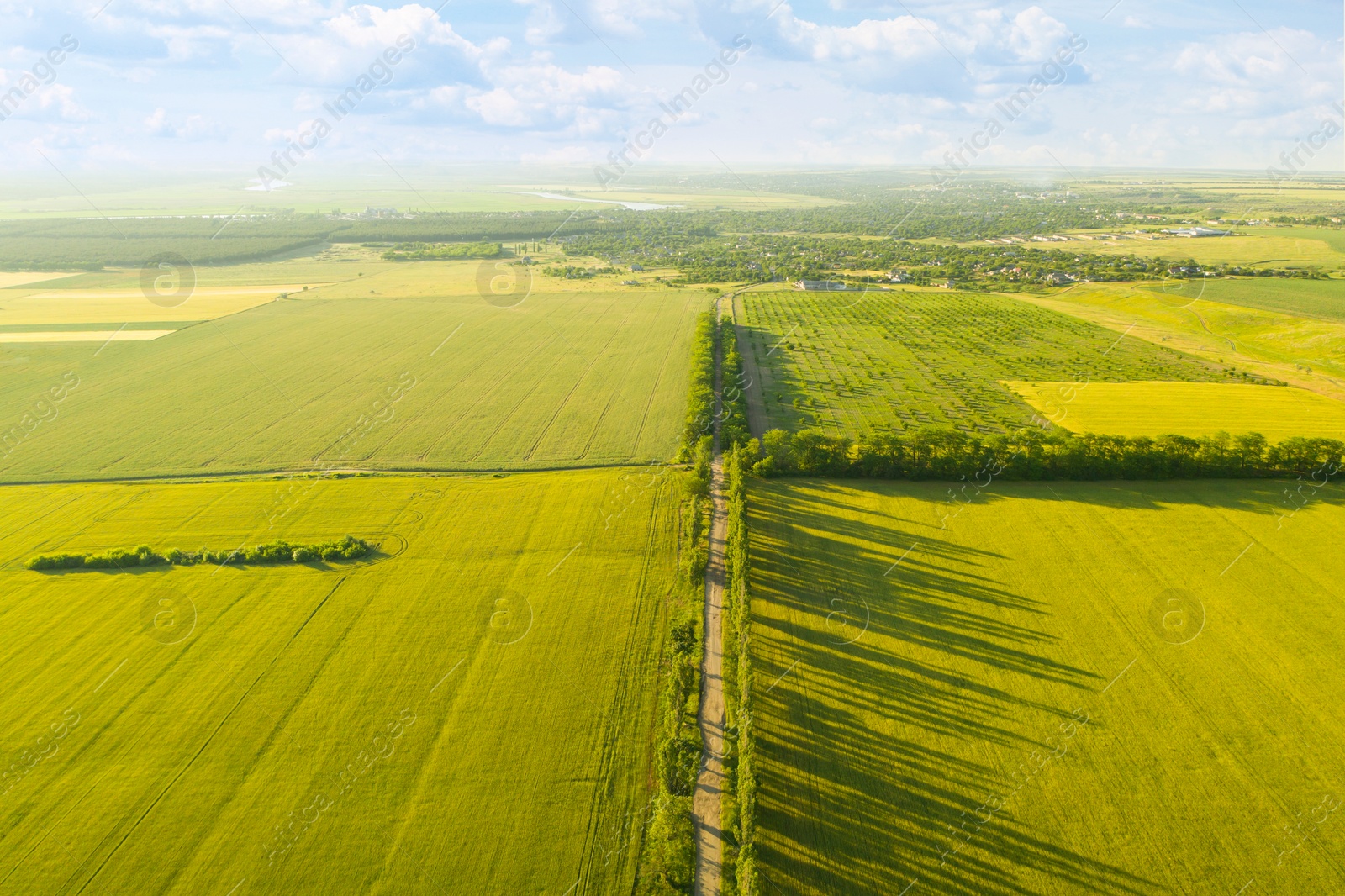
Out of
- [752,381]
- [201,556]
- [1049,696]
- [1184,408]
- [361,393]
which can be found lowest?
[1049,696]

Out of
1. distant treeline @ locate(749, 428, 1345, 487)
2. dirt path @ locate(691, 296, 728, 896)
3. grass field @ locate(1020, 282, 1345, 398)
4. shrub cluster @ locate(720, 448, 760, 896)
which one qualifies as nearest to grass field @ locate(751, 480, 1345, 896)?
shrub cluster @ locate(720, 448, 760, 896)

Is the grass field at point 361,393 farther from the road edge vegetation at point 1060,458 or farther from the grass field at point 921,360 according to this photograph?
the road edge vegetation at point 1060,458

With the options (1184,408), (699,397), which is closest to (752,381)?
(699,397)

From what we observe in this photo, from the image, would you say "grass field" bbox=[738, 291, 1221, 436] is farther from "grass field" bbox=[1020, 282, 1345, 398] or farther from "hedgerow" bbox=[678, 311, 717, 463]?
"hedgerow" bbox=[678, 311, 717, 463]

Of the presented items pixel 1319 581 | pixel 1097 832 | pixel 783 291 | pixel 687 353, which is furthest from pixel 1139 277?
pixel 1097 832

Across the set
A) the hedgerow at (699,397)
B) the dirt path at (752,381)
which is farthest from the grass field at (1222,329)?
the hedgerow at (699,397)

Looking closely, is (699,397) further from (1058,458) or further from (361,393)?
(361,393)
